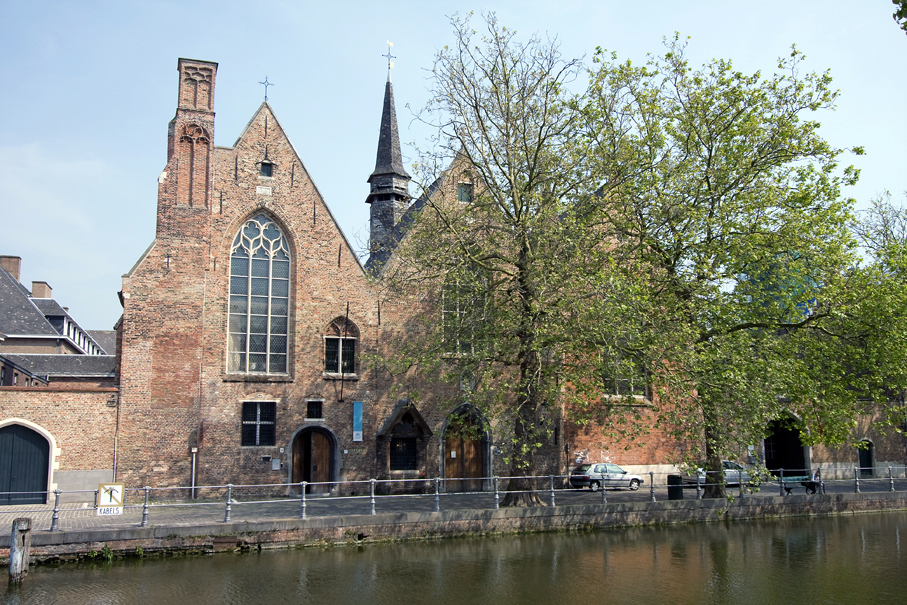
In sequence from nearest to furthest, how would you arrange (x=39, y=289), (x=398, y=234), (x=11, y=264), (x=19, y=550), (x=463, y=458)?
1. (x=19, y=550)
2. (x=463, y=458)
3. (x=398, y=234)
4. (x=11, y=264)
5. (x=39, y=289)

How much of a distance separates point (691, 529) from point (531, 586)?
320 inches

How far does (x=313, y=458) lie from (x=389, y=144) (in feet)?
49.9

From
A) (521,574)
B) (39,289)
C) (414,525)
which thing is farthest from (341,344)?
(39,289)

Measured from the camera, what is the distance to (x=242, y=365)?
22.4m

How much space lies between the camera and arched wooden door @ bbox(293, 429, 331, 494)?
22547mm

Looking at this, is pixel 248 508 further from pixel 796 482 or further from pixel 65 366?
pixel 65 366

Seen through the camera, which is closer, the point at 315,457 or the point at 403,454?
the point at 315,457

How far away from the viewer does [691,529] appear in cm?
1827

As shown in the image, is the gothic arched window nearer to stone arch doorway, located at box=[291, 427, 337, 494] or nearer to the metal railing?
stone arch doorway, located at box=[291, 427, 337, 494]

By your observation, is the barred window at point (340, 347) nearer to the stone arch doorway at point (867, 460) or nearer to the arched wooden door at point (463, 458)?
the arched wooden door at point (463, 458)

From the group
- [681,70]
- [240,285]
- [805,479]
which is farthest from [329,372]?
[805,479]

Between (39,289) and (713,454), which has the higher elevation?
(39,289)

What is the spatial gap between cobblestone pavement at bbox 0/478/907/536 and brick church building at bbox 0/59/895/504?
132cm

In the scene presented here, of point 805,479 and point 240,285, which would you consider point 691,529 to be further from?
point 240,285
